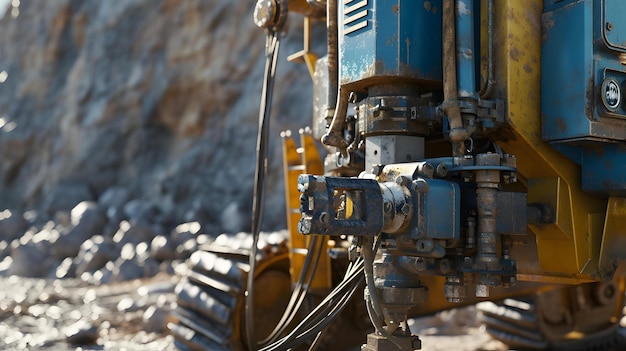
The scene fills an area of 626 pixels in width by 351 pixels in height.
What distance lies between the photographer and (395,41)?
2.76m

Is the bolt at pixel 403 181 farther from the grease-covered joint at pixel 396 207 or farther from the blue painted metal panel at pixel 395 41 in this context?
the blue painted metal panel at pixel 395 41

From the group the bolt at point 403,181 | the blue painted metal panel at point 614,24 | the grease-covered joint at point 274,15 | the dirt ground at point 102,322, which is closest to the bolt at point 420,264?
the bolt at point 403,181

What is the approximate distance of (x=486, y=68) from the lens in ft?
9.07

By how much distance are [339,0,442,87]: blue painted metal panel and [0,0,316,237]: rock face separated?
933 cm

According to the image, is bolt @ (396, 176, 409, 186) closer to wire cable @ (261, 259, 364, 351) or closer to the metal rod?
the metal rod

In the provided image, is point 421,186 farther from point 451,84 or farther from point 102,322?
point 102,322

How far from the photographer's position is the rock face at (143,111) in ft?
45.2

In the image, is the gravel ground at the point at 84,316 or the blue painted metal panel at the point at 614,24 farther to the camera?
the gravel ground at the point at 84,316

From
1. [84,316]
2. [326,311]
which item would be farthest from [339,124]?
[84,316]

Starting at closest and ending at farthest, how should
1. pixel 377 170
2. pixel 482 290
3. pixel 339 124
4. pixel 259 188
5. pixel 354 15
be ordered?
pixel 482 290, pixel 377 170, pixel 354 15, pixel 339 124, pixel 259 188

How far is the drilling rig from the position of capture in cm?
257

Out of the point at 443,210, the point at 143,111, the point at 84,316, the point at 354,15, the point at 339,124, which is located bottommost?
the point at 84,316

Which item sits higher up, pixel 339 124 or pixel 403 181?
Answer: pixel 339 124

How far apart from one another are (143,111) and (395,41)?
13985mm
